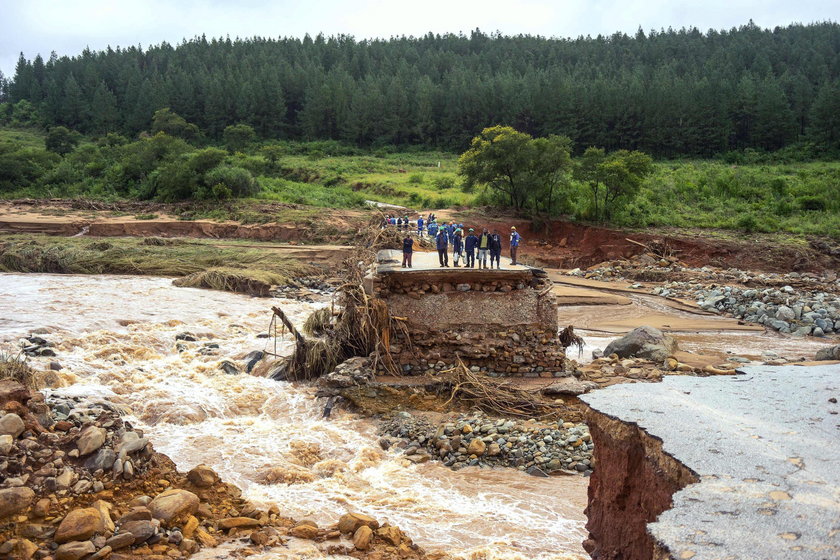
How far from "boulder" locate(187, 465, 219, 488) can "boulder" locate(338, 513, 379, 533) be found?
183 centimetres

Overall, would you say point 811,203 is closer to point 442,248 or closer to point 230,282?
point 230,282

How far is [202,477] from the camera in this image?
8.38m

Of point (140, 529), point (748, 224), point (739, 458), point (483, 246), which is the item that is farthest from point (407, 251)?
point (748, 224)

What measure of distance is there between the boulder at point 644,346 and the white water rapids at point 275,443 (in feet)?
24.1

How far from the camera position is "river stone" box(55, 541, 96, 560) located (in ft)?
21.1

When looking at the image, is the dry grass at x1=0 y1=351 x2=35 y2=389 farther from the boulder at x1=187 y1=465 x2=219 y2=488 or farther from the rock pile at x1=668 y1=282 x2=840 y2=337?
the rock pile at x1=668 y1=282 x2=840 y2=337

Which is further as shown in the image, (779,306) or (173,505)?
(779,306)

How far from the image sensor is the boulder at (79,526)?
667 cm

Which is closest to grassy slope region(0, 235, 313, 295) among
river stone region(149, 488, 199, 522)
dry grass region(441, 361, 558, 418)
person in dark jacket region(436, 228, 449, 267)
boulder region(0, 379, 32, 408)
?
person in dark jacket region(436, 228, 449, 267)

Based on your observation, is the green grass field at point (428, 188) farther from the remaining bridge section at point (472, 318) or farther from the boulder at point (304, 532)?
the boulder at point (304, 532)

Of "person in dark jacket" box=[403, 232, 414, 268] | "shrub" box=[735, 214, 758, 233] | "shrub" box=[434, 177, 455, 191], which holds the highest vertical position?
"shrub" box=[434, 177, 455, 191]

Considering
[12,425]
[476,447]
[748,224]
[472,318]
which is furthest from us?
[748,224]

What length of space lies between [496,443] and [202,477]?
4.16 meters

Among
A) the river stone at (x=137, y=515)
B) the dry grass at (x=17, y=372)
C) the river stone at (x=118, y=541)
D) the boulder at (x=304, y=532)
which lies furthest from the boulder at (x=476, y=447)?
the dry grass at (x=17, y=372)
